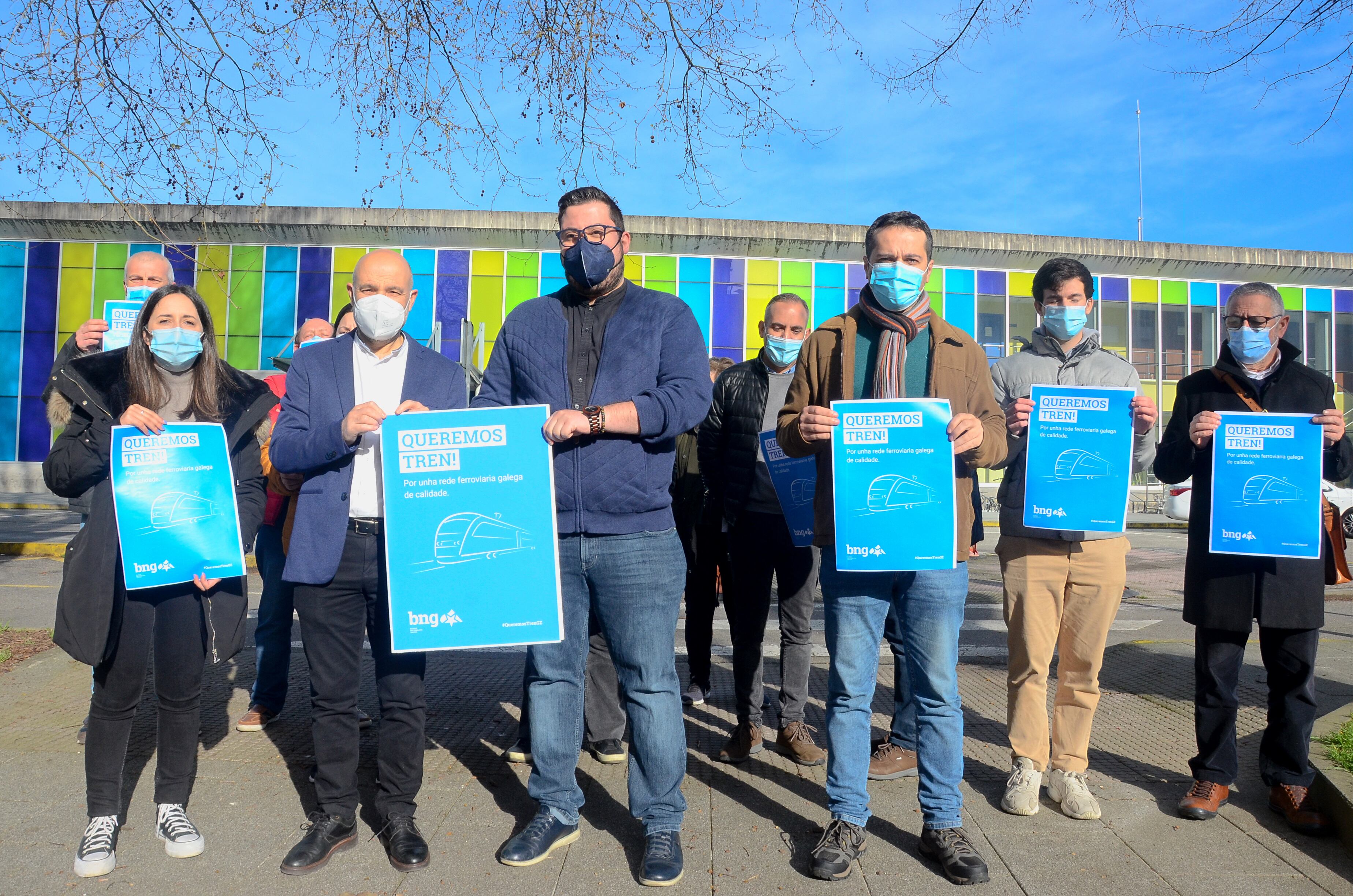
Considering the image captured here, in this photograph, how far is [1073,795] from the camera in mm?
3889

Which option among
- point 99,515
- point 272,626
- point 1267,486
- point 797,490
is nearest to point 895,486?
point 797,490

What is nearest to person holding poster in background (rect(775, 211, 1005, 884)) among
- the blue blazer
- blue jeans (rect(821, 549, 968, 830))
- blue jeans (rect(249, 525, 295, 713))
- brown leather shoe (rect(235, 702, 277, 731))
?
blue jeans (rect(821, 549, 968, 830))

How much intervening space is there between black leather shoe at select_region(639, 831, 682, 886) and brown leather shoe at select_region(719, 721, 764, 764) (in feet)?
3.97

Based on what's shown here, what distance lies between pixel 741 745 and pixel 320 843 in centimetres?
199

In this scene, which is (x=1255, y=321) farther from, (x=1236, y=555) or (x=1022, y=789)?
(x=1022, y=789)

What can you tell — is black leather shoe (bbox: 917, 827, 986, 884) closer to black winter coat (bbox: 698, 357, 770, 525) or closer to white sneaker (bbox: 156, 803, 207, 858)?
black winter coat (bbox: 698, 357, 770, 525)

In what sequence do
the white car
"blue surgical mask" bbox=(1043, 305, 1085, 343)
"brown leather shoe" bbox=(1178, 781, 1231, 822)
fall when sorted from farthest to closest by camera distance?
the white car < "blue surgical mask" bbox=(1043, 305, 1085, 343) < "brown leather shoe" bbox=(1178, 781, 1231, 822)

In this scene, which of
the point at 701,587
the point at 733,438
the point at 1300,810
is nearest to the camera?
the point at 1300,810

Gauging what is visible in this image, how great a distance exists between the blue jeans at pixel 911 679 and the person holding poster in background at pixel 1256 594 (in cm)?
121

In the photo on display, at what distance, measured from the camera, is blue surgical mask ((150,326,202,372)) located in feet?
11.6

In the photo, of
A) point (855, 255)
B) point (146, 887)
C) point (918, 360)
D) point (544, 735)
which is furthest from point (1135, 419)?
point (855, 255)

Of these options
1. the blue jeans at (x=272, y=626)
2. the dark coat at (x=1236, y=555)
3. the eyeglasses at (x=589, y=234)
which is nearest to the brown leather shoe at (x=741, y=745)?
the dark coat at (x=1236, y=555)

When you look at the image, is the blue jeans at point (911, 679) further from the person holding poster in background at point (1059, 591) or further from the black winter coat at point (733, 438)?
the black winter coat at point (733, 438)

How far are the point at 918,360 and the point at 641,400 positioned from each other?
3.54 ft
